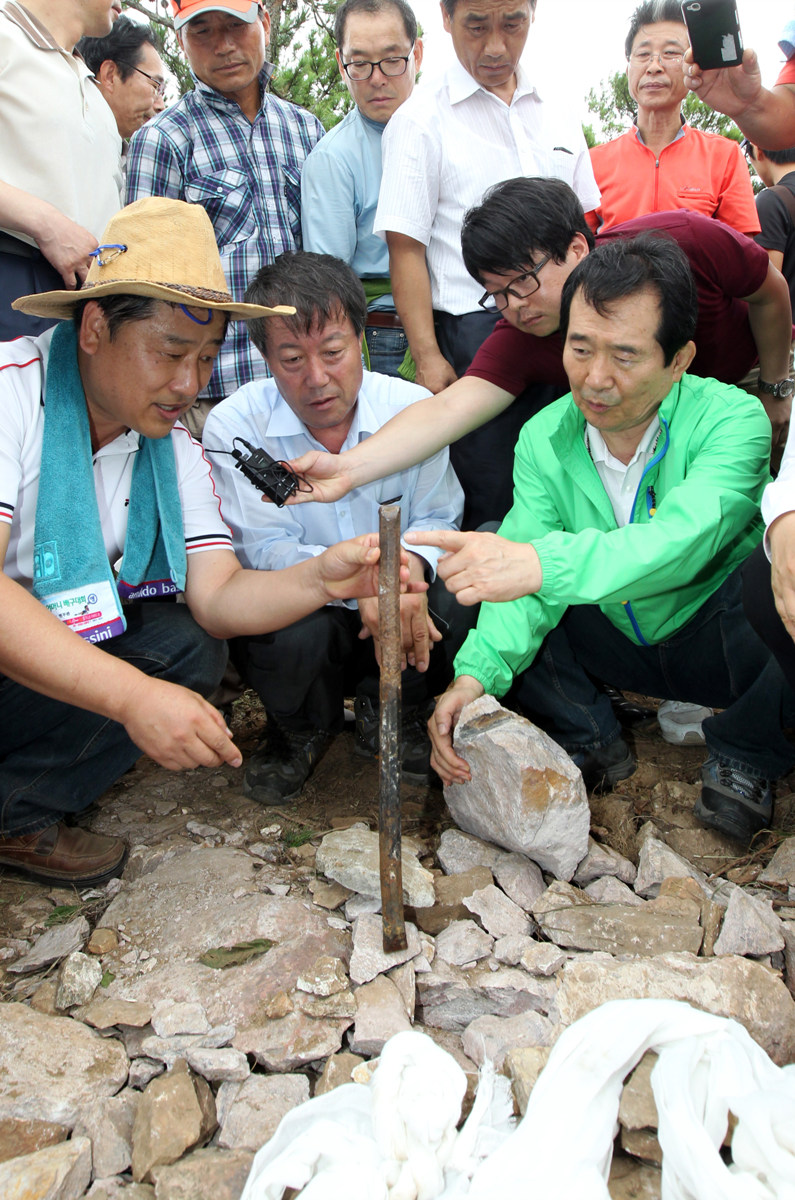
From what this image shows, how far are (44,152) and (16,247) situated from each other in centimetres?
36

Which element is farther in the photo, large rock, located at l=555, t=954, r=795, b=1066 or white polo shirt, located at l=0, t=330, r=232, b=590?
white polo shirt, located at l=0, t=330, r=232, b=590

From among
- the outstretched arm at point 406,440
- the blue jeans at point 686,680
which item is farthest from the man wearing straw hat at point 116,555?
the blue jeans at point 686,680

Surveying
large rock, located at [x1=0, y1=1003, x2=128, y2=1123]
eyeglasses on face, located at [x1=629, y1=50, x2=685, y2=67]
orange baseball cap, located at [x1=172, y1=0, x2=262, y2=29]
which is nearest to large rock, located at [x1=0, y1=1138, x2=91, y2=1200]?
large rock, located at [x1=0, y1=1003, x2=128, y2=1123]

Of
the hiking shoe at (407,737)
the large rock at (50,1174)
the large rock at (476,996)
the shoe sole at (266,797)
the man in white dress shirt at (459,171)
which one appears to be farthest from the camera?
the man in white dress shirt at (459,171)

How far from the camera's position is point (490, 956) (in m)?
2.21

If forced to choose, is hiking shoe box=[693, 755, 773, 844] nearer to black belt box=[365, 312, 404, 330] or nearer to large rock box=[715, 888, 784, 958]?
large rock box=[715, 888, 784, 958]

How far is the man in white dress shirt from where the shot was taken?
131 inches

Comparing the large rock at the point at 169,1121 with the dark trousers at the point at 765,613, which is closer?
the large rock at the point at 169,1121

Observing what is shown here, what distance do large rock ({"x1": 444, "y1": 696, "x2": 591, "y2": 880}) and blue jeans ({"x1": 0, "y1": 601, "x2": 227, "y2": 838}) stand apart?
2.92ft

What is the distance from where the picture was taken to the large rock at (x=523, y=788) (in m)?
2.46

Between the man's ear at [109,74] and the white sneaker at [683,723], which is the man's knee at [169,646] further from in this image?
the man's ear at [109,74]

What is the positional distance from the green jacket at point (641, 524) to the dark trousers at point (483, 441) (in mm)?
480

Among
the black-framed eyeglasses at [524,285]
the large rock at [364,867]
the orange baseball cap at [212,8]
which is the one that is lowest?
the large rock at [364,867]

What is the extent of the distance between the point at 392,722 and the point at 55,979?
3.57 feet
